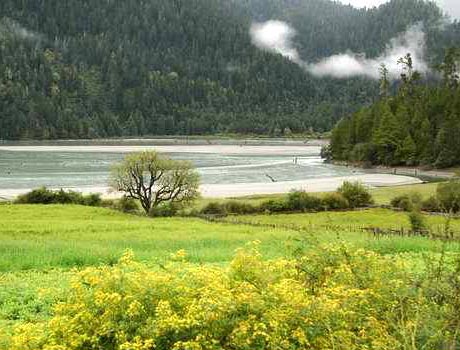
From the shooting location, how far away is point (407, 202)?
72.5 m

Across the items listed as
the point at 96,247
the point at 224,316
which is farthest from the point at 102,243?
the point at 224,316

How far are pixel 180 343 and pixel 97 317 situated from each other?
5.64ft

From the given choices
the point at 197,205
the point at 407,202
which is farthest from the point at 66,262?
the point at 407,202

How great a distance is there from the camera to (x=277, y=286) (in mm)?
10461

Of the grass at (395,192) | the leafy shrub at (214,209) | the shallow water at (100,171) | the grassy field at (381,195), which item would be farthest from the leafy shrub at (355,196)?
the shallow water at (100,171)

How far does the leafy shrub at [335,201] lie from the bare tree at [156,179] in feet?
52.3

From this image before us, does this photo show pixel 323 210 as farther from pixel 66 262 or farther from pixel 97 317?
pixel 97 317

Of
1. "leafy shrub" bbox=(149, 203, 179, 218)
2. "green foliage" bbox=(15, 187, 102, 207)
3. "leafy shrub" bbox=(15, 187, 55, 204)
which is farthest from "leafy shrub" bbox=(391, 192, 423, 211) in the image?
"leafy shrub" bbox=(15, 187, 55, 204)

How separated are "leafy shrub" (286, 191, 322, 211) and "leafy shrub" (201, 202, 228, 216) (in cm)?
799

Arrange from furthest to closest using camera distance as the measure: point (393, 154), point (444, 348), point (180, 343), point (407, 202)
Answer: point (393, 154) → point (407, 202) → point (180, 343) → point (444, 348)

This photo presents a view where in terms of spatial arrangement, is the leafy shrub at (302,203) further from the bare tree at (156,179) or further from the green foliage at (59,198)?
the green foliage at (59,198)

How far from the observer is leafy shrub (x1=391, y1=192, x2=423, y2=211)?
71256 millimetres

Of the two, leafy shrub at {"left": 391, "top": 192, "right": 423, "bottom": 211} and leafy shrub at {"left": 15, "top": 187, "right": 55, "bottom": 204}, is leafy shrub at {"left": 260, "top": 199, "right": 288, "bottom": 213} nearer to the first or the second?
leafy shrub at {"left": 391, "top": 192, "right": 423, "bottom": 211}

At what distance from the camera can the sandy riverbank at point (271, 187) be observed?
299 feet
